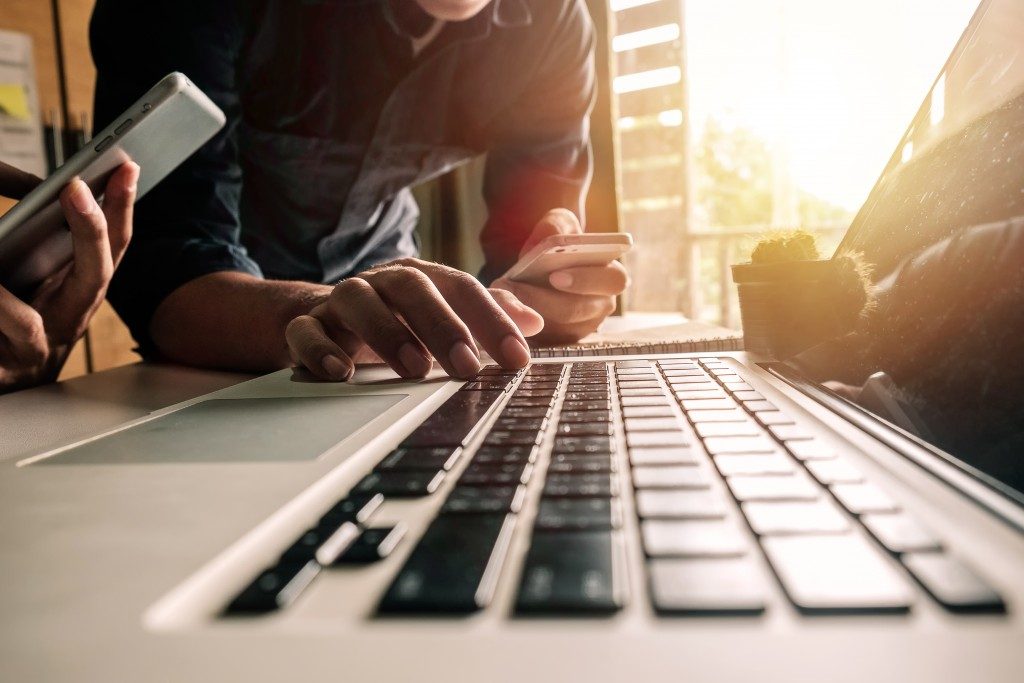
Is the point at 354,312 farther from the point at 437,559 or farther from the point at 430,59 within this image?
the point at 430,59

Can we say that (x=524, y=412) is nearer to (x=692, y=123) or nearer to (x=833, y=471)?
(x=833, y=471)

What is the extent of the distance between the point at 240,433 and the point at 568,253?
20.9 inches

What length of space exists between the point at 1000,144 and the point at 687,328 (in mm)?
571

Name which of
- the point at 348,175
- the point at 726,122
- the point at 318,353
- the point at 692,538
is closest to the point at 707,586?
the point at 692,538

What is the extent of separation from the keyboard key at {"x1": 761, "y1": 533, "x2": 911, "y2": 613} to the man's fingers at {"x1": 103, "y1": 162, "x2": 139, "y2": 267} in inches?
28.7

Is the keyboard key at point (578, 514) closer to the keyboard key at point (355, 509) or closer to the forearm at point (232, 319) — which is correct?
the keyboard key at point (355, 509)

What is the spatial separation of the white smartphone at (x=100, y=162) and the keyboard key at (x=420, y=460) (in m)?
0.54

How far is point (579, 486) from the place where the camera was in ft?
0.75

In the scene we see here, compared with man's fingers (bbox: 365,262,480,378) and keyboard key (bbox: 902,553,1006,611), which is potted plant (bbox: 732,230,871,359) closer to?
man's fingers (bbox: 365,262,480,378)

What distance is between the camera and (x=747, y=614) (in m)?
0.14

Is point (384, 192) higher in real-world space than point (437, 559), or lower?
higher

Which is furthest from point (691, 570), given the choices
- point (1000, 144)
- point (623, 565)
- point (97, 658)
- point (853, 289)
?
point (853, 289)

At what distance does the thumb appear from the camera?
3.63ft

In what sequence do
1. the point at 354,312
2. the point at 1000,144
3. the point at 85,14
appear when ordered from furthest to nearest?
the point at 85,14, the point at 354,312, the point at 1000,144
